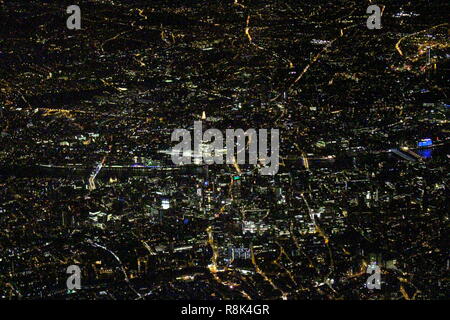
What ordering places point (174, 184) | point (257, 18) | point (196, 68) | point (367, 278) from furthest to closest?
1. point (257, 18)
2. point (196, 68)
3. point (174, 184)
4. point (367, 278)

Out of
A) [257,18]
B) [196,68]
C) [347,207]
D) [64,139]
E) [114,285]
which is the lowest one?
[114,285]

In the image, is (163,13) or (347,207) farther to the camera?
(163,13)

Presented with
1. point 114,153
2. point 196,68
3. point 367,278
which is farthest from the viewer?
point 196,68

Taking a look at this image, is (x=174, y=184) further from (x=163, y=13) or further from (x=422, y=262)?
(x=163, y=13)

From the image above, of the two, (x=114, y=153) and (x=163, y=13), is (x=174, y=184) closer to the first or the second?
(x=114, y=153)

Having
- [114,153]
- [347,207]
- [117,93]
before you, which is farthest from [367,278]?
[117,93]
